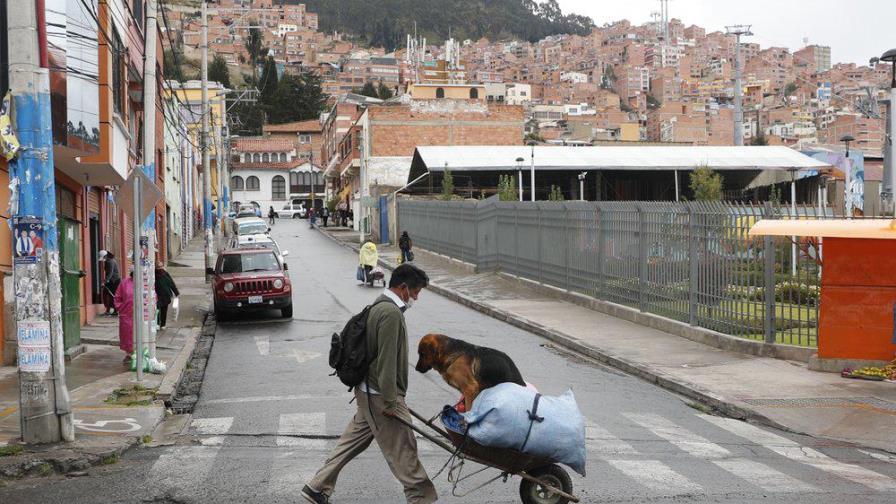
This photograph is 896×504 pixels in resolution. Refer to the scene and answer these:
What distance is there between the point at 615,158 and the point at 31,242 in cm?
4780

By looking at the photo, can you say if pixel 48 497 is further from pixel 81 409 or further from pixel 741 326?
pixel 741 326

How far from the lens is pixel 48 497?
816 cm

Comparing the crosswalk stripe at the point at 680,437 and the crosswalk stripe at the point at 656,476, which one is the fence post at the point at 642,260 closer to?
the crosswalk stripe at the point at 680,437

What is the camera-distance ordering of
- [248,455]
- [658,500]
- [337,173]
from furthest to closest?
1. [337,173]
2. [248,455]
3. [658,500]

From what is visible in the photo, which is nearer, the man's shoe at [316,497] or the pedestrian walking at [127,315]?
the man's shoe at [316,497]

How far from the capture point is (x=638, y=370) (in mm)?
14711

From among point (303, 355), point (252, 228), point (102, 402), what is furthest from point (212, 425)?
point (252, 228)

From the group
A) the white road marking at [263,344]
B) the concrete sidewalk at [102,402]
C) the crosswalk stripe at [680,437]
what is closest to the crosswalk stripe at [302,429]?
the concrete sidewalk at [102,402]

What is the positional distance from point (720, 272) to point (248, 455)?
9.56m

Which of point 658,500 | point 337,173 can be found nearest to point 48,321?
point 658,500

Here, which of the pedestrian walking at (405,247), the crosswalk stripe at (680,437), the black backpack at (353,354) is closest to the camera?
the black backpack at (353,354)

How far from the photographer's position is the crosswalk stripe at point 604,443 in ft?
31.7

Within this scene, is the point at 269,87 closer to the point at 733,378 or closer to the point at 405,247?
the point at 405,247

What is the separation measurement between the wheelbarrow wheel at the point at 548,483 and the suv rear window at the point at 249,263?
16495 millimetres
